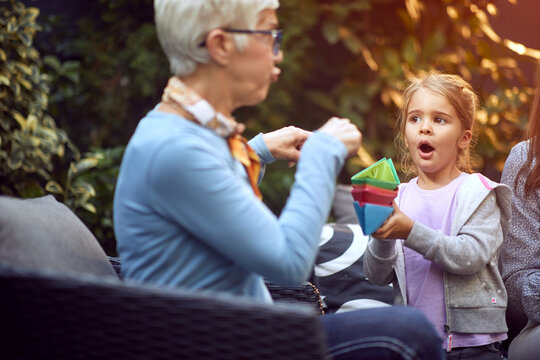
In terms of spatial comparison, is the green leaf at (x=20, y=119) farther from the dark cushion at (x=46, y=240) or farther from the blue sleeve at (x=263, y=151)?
the blue sleeve at (x=263, y=151)

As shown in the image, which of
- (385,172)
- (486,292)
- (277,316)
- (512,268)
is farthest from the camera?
(512,268)

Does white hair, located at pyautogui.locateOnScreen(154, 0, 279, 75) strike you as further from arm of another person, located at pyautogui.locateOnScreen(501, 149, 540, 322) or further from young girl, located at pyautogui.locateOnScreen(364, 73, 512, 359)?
arm of another person, located at pyautogui.locateOnScreen(501, 149, 540, 322)

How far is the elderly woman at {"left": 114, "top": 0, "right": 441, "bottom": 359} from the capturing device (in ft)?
3.60

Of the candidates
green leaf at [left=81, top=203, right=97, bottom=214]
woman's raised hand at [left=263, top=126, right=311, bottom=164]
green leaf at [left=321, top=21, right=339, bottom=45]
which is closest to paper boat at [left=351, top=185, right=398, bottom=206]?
woman's raised hand at [left=263, top=126, right=311, bottom=164]

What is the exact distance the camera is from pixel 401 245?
5.78 feet

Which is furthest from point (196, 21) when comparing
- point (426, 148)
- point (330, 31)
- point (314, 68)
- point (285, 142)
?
point (314, 68)

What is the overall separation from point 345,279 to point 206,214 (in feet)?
4.48

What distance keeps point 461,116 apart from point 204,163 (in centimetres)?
93

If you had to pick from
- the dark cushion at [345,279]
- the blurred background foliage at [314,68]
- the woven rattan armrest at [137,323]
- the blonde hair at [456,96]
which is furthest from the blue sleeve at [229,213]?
the blurred background foliage at [314,68]

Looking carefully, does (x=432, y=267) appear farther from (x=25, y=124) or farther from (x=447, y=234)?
(x=25, y=124)

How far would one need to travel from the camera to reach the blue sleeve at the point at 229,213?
3.58 ft

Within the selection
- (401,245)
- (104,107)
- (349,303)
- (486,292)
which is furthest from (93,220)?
(486,292)

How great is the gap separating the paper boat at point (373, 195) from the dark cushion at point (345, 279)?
965mm

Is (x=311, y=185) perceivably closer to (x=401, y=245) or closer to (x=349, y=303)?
(x=401, y=245)
